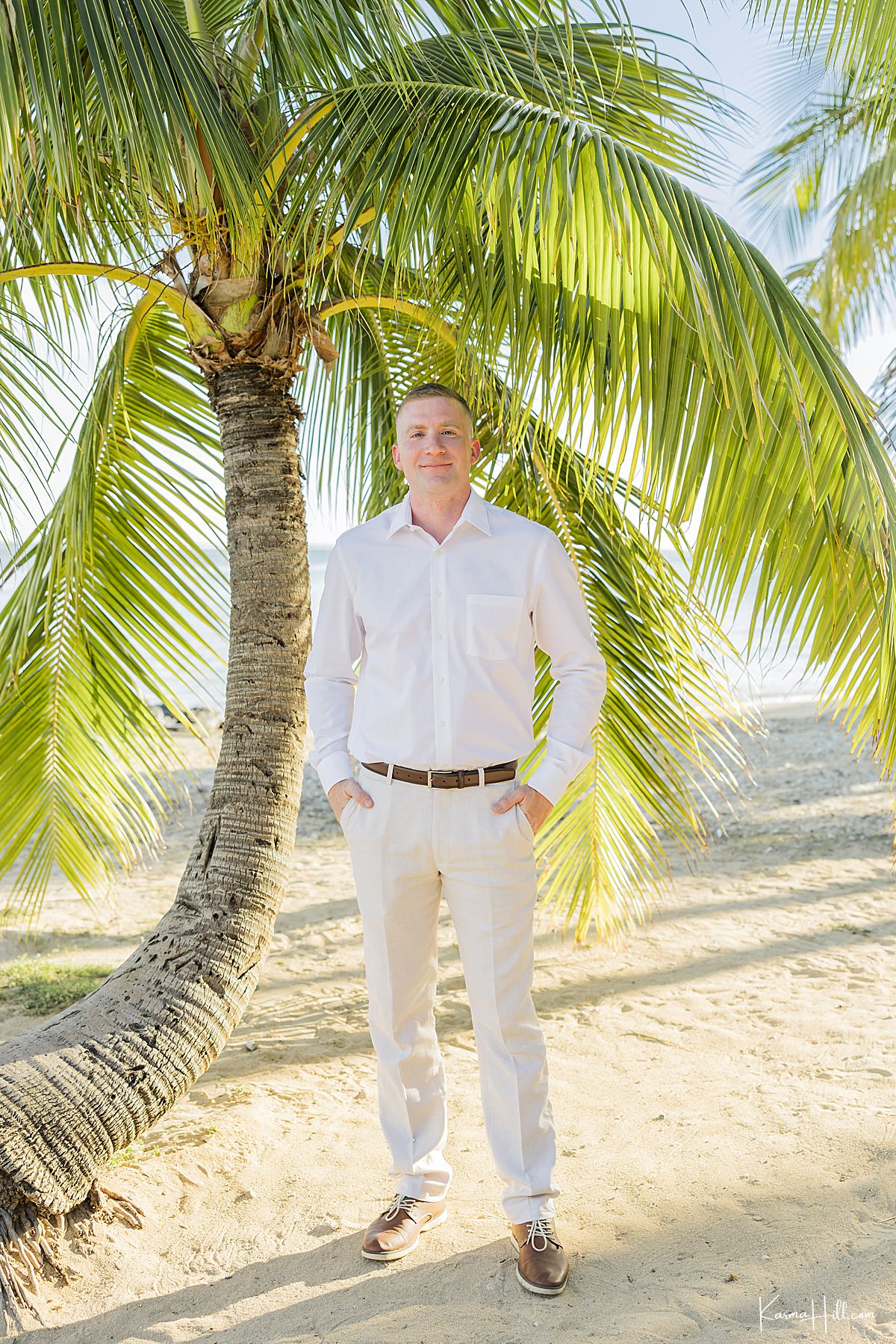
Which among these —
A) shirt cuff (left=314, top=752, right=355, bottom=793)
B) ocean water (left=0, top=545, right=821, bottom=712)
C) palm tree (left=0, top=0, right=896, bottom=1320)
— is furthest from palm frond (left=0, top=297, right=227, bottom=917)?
shirt cuff (left=314, top=752, right=355, bottom=793)

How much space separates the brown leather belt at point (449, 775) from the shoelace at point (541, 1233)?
1.19 metres

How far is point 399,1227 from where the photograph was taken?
286cm

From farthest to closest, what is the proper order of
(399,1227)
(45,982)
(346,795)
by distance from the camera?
(45,982) → (399,1227) → (346,795)

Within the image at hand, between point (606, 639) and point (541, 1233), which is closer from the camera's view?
point (541, 1233)

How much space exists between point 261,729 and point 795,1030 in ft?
8.55

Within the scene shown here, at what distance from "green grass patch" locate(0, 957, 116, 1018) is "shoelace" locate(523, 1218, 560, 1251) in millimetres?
2911

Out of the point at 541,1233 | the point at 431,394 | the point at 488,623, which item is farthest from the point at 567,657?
the point at 541,1233

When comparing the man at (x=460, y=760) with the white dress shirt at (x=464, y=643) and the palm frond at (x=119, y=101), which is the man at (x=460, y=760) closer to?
the white dress shirt at (x=464, y=643)

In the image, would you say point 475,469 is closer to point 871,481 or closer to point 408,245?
point 408,245

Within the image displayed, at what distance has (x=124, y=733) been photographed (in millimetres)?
4594

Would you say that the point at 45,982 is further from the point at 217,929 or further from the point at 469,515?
the point at 469,515

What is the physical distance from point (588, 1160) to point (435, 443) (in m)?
2.38

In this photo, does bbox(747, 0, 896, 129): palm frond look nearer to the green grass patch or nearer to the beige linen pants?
the beige linen pants

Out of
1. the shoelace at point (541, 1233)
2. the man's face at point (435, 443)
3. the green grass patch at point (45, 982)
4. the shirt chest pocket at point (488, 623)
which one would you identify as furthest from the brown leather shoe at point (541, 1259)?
the green grass patch at point (45, 982)
